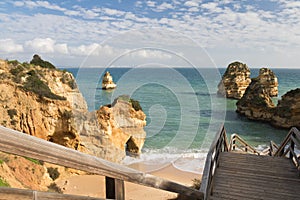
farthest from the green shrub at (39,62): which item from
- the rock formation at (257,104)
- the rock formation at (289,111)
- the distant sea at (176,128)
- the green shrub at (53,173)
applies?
the rock formation at (257,104)

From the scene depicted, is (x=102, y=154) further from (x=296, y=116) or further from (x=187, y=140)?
(x=296, y=116)

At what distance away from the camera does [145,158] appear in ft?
58.4

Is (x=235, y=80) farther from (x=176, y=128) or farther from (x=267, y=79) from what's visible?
(x=176, y=128)

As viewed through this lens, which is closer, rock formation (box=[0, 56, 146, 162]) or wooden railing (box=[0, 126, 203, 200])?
wooden railing (box=[0, 126, 203, 200])

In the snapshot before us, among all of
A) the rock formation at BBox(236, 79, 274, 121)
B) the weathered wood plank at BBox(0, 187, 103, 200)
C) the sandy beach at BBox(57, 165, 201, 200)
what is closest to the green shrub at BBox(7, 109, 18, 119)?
the sandy beach at BBox(57, 165, 201, 200)

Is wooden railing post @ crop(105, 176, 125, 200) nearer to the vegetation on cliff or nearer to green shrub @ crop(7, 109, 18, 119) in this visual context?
green shrub @ crop(7, 109, 18, 119)

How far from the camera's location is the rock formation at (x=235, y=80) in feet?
162

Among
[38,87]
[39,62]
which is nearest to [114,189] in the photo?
[38,87]

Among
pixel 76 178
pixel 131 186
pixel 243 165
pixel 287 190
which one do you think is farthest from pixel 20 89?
pixel 287 190

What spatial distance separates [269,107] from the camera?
31.3 metres

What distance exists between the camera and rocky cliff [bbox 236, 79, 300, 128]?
26.9 meters

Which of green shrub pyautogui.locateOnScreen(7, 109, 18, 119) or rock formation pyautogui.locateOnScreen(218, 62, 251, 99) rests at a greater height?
rock formation pyautogui.locateOnScreen(218, 62, 251, 99)

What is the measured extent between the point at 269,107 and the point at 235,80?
768 inches

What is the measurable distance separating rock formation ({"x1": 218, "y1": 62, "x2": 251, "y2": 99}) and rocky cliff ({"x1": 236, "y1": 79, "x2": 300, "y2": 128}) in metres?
12.2
